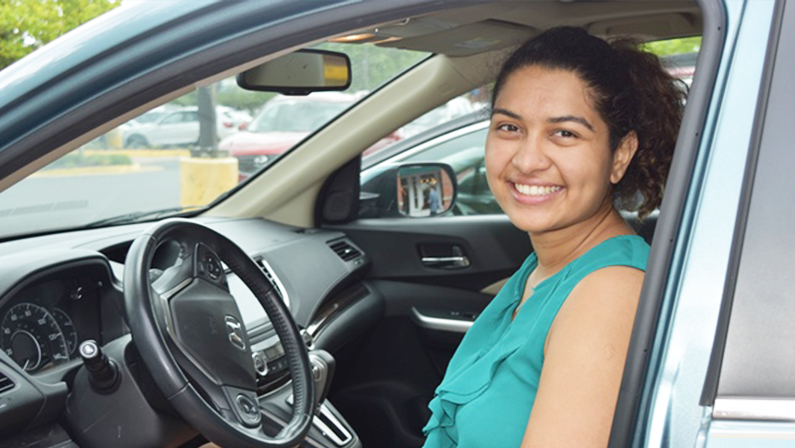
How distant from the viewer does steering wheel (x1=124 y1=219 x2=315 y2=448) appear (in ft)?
5.88

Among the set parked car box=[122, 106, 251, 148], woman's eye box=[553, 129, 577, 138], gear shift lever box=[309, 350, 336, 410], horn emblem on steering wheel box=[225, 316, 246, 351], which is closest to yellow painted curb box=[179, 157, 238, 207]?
parked car box=[122, 106, 251, 148]

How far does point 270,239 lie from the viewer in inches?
119

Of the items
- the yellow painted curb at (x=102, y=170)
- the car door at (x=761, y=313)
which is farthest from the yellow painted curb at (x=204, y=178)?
the car door at (x=761, y=313)

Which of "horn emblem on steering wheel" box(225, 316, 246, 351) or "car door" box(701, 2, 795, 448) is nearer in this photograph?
"car door" box(701, 2, 795, 448)

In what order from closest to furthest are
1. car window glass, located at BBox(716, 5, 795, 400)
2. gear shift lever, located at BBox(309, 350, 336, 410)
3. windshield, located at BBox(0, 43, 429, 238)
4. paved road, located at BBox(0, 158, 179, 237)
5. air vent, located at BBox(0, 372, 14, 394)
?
car window glass, located at BBox(716, 5, 795, 400) < air vent, located at BBox(0, 372, 14, 394) < gear shift lever, located at BBox(309, 350, 336, 410) < paved road, located at BBox(0, 158, 179, 237) < windshield, located at BBox(0, 43, 429, 238)

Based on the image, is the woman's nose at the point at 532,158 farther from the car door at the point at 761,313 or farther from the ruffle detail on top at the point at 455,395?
the car door at the point at 761,313

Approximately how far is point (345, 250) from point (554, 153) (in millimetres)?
1779

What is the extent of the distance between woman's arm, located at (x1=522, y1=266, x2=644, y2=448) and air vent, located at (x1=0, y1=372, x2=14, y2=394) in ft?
3.22

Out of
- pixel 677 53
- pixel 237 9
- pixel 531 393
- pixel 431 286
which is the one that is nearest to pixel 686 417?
pixel 531 393

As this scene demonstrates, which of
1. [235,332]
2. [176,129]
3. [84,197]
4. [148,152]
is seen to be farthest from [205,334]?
[176,129]

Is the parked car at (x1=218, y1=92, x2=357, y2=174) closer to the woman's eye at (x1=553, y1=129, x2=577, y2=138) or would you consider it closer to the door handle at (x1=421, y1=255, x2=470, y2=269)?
the door handle at (x1=421, y1=255, x2=470, y2=269)

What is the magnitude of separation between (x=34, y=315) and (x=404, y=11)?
1227 millimetres

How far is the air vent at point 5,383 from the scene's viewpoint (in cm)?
172

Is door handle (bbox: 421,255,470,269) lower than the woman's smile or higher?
lower
